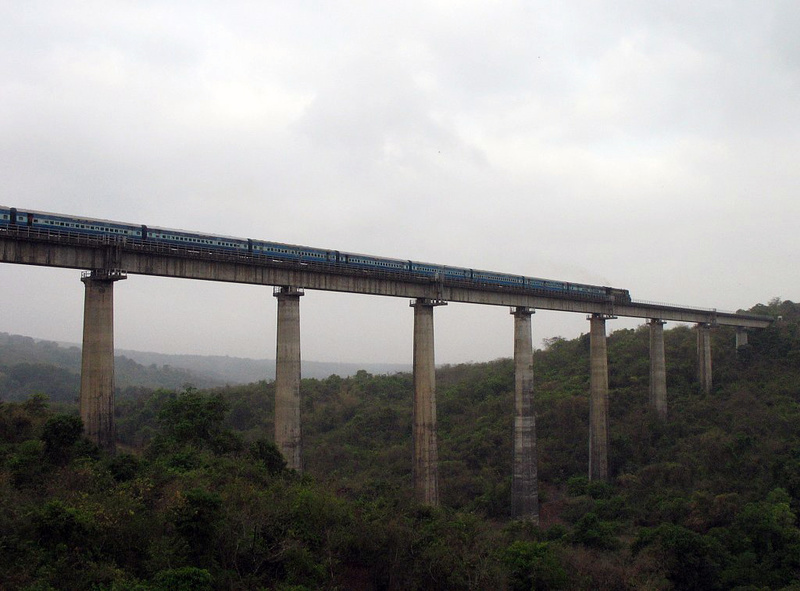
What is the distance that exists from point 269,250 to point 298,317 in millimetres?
4367

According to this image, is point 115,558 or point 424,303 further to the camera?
point 424,303

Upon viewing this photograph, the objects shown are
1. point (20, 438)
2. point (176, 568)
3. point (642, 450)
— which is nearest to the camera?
point (176, 568)

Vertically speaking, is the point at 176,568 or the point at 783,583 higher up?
the point at 176,568

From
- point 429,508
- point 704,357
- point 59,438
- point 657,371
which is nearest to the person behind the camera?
point 59,438

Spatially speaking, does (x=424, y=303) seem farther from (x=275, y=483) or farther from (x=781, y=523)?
(x=781, y=523)

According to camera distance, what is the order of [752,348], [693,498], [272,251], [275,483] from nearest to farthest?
[275,483]
[272,251]
[693,498]
[752,348]

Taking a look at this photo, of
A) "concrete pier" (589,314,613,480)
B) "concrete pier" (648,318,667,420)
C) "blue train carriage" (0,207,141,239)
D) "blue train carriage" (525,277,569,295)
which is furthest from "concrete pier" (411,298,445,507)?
"concrete pier" (648,318,667,420)

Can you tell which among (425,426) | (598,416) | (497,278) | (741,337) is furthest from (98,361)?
(741,337)

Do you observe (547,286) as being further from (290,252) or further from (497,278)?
(290,252)

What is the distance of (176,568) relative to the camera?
1831 cm

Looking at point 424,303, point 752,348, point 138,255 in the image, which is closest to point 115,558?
point 138,255

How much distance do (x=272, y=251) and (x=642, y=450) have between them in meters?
42.1

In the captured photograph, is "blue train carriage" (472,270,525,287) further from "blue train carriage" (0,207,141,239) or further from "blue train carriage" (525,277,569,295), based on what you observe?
"blue train carriage" (0,207,141,239)

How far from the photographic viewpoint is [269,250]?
35969 mm
